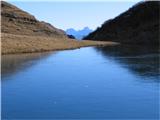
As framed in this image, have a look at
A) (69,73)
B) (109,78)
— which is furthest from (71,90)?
(69,73)

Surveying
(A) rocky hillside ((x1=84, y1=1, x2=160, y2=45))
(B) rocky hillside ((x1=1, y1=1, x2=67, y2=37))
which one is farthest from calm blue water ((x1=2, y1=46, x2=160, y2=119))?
(B) rocky hillside ((x1=1, y1=1, x2=67, y2=37))

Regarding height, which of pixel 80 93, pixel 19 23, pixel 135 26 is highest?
pixel 19 23

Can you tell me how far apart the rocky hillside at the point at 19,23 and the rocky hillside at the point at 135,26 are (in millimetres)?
15037

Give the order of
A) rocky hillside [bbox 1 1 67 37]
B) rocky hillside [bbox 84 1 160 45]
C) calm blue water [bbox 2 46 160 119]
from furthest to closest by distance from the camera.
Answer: rocky hillside [bbox 1 1 67 37] → rocky hillside [bbox 84 1 160 45] → calm blue water [bbox 2 46 160 119]

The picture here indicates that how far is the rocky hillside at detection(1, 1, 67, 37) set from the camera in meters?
103

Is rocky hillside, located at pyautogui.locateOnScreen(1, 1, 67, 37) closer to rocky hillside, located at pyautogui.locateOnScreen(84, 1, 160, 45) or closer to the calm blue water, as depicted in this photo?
rocky hillside, located at pyautogui.locateOnScreen(84, 1, 160, 45)

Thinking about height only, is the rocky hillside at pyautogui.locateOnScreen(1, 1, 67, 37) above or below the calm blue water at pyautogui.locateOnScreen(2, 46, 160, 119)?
above

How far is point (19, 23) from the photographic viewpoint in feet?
354

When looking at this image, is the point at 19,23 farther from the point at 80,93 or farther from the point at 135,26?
the point at 80,93

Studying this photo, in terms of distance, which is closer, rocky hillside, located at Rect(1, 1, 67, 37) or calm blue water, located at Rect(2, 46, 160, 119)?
calm blue water, located at Rect(2, 46, 160, 119)

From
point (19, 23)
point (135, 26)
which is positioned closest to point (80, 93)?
point (19, 23)

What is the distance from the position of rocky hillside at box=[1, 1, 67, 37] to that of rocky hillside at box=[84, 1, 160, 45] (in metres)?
15.0

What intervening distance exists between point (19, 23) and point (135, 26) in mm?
27546

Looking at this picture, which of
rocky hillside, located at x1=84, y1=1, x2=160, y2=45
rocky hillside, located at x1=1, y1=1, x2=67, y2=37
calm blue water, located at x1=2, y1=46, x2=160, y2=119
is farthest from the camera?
rocky hillside, located at x1=1, y1=1, x2=67, y2=37
